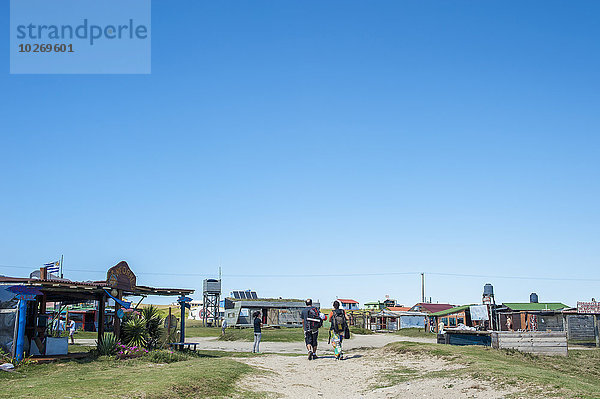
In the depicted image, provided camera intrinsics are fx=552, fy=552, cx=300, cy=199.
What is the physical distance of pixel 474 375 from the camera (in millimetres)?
14984

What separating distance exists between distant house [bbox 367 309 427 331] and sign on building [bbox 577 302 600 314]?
2463 cm

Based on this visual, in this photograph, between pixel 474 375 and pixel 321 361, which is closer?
pixel 474 375

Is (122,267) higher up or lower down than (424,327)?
higher up

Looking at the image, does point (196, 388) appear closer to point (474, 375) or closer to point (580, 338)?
point (474, 375)

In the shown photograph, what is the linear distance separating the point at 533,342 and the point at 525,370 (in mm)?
9236

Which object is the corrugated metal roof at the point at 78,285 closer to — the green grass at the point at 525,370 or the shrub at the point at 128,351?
the shrub at the point at 128,351

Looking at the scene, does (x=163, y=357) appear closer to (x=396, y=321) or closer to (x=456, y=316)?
(x=456, y=316)

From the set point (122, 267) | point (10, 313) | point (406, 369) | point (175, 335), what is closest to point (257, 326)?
point (175, 335)

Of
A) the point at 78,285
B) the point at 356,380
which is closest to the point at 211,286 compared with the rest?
the point at 78,285

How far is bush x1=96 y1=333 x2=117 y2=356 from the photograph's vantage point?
805 inches

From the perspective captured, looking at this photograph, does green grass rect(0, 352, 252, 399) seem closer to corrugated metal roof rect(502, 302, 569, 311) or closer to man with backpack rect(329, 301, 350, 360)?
man with backpack rect(329, 301, 350, 360)

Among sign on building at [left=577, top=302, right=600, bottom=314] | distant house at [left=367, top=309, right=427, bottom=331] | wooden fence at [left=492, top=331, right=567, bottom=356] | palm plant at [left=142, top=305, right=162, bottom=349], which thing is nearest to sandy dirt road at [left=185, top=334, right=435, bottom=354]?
palm plant at [left=142, top=305, right=162, bottom=349]

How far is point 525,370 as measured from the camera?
15469 mm

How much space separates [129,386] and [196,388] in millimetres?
1619
